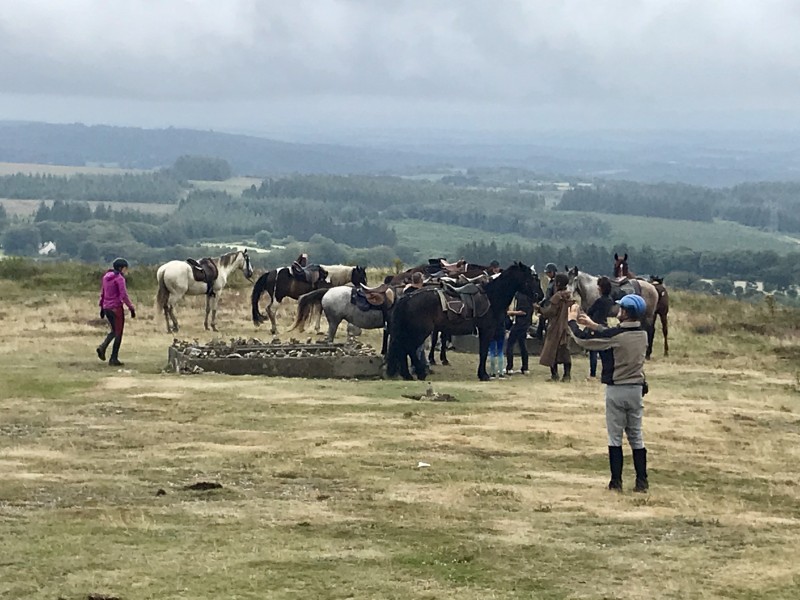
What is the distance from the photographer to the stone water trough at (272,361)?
2297 centimetres

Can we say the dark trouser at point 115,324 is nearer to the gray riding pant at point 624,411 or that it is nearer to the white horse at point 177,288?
the white horse at point 177,288

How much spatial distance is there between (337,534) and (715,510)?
386 centimetres

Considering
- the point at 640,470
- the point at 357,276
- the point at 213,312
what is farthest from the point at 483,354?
the point at 640,470

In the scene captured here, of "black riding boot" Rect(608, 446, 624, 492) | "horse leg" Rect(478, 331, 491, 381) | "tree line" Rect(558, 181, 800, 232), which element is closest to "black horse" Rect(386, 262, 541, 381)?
"horse leg" Rect(478, 331, 491, 381)

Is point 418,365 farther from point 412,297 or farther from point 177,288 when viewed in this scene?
point 177,288

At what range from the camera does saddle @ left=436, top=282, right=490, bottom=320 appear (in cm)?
2328

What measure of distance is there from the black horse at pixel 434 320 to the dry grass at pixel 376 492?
0.86 m

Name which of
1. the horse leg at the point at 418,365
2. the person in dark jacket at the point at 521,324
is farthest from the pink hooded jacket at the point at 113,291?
the person in dark jacket at the point at 521,324

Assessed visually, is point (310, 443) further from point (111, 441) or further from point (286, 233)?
point (286, 233)

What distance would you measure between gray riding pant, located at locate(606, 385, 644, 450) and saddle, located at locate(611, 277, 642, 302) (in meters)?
12.6

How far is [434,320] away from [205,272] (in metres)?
9.64

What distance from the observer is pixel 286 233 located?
126 metres

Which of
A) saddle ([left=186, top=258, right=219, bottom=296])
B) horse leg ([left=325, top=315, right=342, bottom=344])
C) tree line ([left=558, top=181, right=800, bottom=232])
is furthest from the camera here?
tree line ([left=558, top=181, right=800, bottom=232])

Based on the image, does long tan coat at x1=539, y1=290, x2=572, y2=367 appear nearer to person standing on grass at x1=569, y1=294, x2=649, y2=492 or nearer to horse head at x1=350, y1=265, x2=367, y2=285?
horse head at x1=350, y1=265, x2=367, y2=285
